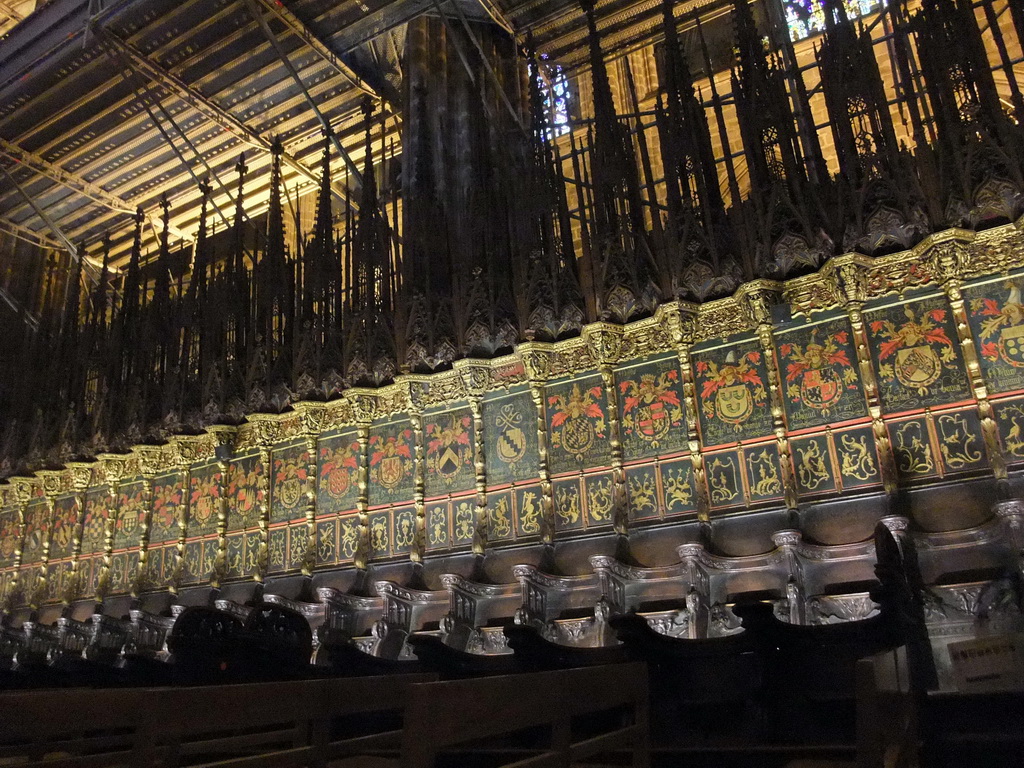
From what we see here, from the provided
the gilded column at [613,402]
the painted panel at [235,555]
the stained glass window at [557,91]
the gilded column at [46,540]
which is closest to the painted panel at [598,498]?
the gilded column at [613,402]

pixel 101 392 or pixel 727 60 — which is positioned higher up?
pixel 727 60

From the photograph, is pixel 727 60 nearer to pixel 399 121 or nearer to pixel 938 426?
pixel 399 121

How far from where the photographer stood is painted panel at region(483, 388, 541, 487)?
8616 millimetres

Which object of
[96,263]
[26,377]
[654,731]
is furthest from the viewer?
[96,263]

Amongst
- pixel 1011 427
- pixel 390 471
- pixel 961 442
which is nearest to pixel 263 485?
pixel 390 471

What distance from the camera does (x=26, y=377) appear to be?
43.3 feet

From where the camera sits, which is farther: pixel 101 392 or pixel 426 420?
pixel 101 392

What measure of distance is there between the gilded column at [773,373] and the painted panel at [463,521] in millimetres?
3480

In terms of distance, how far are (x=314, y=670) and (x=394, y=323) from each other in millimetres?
4642

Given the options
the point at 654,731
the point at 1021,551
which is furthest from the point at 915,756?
the point at 1021,551

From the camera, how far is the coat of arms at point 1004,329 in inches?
257

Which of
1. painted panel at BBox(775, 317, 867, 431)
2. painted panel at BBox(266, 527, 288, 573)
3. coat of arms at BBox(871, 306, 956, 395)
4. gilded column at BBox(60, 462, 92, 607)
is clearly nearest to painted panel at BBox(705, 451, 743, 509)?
painted panel at BBox(775, 317, 867, 431)

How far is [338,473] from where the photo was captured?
9883mm

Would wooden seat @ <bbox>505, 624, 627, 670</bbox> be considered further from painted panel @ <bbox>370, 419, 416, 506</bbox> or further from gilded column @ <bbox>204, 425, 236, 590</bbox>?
gilded column @ <bbox>204, 425, 236, 590</bbox>
